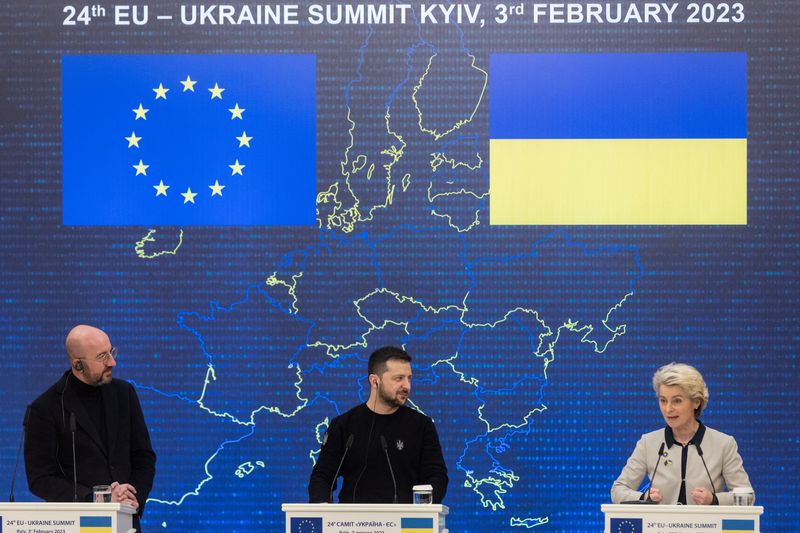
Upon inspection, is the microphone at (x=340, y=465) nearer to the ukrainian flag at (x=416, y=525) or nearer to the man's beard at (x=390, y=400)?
the man's beard at (x=390, y=400)

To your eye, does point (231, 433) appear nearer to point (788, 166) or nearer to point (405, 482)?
point (405, 482)

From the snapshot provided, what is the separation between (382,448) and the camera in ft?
15.5

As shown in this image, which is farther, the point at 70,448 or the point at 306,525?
the point at 70,448

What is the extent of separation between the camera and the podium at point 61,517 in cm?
388

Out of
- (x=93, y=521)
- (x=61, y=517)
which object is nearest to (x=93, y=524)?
(x=93, y=521)

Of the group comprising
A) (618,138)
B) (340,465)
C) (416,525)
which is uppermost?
(618,138)

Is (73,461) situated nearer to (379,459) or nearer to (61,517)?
(61,517)

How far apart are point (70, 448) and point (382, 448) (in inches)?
49.4

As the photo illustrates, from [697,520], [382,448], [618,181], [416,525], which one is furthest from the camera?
[618,181]

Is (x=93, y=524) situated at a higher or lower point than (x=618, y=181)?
lower

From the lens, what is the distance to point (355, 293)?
18.6 feet

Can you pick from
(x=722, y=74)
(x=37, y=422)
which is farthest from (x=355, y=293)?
(x=722, y=74)

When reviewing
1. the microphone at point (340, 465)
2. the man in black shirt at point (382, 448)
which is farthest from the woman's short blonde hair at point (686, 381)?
the microphone at point (340, 465)

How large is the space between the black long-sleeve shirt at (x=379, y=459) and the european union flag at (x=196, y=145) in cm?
133
